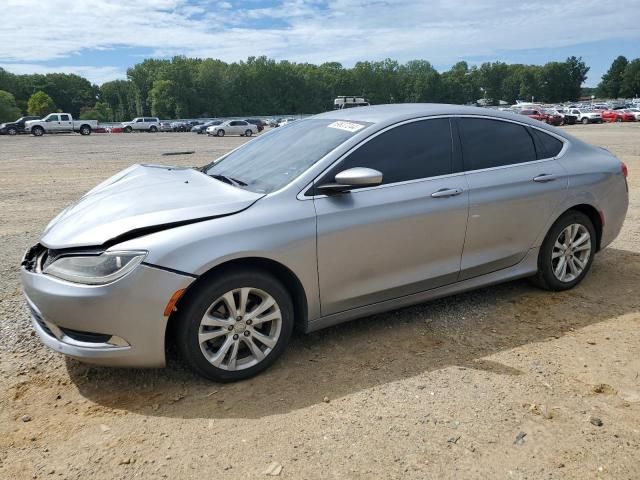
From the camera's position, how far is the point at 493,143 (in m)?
4.19

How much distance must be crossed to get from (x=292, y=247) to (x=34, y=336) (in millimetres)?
2092

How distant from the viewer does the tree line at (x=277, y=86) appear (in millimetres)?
123062

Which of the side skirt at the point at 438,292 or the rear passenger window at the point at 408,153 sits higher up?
the rear passenger window at the point at 408,153

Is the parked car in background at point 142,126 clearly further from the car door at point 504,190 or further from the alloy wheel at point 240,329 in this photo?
the alloy wheel at point 240,329

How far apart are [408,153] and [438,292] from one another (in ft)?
3.46

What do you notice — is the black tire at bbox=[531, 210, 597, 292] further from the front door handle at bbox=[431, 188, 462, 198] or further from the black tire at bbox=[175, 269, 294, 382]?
the black tire at bbox=[175, 269, 294, 382]

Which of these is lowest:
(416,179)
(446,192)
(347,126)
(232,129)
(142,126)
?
(142,126)

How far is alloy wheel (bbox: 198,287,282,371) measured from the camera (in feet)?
10.1

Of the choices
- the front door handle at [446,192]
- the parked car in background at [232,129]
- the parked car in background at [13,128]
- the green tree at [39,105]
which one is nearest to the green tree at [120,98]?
the green tree at [39,105]

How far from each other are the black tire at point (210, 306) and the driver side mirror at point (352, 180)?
0.69 metres

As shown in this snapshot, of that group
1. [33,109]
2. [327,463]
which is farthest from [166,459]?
[33,109]

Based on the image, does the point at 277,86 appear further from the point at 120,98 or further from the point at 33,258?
the point at 33,258

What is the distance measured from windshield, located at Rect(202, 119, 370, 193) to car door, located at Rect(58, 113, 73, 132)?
48613mm

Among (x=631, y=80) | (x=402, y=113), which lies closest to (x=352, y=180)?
(x=402, y=113)
